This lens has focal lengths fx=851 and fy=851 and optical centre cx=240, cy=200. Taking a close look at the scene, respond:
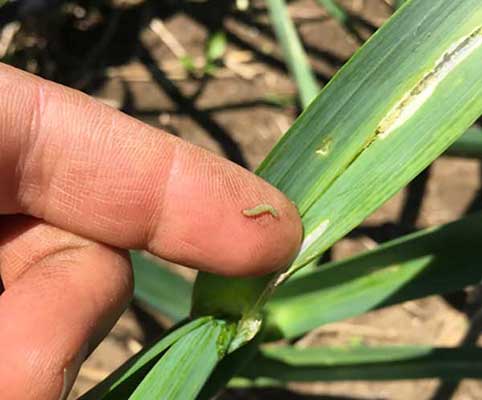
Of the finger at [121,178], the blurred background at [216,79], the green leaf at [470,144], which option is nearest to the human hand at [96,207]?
the finger at [121,178]

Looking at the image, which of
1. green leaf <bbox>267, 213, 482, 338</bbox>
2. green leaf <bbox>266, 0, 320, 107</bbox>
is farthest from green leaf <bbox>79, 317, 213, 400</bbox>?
green leaf <bbox>266, 0, 320, 107</bbox>

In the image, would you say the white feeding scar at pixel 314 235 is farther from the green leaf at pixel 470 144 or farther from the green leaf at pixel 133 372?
the green leaf at pixel 470 144

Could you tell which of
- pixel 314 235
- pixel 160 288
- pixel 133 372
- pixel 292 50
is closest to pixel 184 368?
pixel 133 372

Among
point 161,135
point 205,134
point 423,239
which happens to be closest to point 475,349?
point 423,239

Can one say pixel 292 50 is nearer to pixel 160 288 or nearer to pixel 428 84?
pixel 160 288

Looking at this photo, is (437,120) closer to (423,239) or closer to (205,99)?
(423,239)
